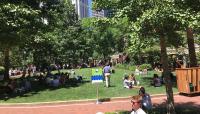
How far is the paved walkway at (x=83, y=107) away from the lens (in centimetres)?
2111

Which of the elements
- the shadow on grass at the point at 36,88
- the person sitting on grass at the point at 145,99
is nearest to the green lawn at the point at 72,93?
the shadow on grass at the point at 36,88

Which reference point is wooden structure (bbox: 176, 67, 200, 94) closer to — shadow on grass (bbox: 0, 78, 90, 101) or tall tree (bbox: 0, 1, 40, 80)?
shadow on grass (bbox: 0, 78, 90, 101)

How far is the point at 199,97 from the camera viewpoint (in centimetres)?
2366

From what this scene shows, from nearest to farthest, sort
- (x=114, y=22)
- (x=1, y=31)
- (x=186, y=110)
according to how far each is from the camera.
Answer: (x=114, y=22) → (x=186, y=110) → (x=1, y=31)

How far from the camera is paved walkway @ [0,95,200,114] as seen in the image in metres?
21.1

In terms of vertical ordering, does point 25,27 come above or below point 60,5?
below

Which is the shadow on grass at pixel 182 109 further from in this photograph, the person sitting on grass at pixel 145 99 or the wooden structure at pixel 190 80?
the wooden structure at pixel 190 80

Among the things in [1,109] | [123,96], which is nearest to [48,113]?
[1,109]

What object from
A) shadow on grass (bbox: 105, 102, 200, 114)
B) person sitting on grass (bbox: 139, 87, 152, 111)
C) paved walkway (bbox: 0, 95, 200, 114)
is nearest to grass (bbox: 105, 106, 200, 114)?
shadow on grass (bbox: 105, 102, 200, 114)

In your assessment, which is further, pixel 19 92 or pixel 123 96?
pixel 19 92

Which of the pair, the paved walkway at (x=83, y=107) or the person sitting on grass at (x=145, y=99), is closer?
the person sitting on grass at (x=145, y=99)

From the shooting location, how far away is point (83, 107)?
72.3 ft

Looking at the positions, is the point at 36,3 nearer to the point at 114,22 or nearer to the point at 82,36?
the point at 114,22

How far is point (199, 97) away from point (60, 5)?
1469 centimetres
